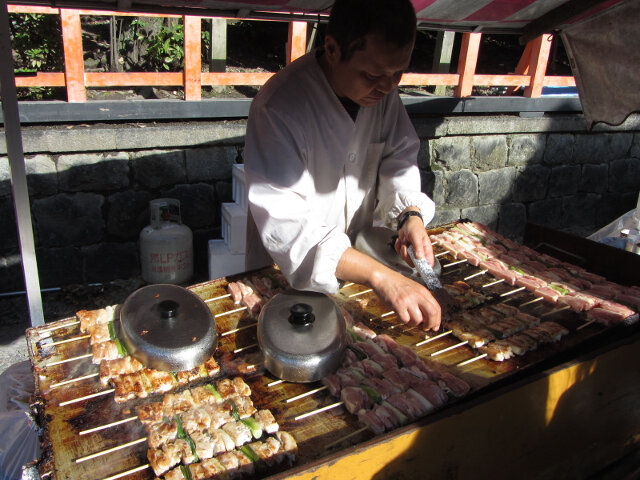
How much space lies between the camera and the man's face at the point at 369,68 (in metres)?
2.14

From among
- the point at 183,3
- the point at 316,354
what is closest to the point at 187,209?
the point at 183,3

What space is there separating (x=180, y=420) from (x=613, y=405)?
235 cm

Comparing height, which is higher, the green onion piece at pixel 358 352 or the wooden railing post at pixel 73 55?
the wooden railing post at pixel 73 55

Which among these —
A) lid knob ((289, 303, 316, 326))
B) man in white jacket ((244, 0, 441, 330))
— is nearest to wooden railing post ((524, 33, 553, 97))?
man in white jacket ((244, 0, 441, 330))

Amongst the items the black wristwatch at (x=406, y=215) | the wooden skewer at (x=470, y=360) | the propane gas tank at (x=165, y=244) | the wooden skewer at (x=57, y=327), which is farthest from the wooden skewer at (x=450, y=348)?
the propane gas tank at (x=165, y=244)

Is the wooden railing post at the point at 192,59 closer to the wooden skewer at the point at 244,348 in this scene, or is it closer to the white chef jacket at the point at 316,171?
the white chef jacket at the point at 316,171

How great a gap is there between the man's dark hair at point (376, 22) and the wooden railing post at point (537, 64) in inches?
217

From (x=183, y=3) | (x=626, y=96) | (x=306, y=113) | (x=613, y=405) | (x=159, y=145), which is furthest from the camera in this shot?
(x=159, y=145)

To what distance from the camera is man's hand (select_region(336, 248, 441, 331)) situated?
212 centimetres

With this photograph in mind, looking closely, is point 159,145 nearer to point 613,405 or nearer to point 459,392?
point 459,392

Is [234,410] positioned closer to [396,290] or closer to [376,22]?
[396,290]

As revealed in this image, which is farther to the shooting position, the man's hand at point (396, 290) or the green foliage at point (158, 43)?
the green foliage at point (158, 43)

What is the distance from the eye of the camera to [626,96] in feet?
11.6

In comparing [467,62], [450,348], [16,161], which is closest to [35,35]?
[16,161]
